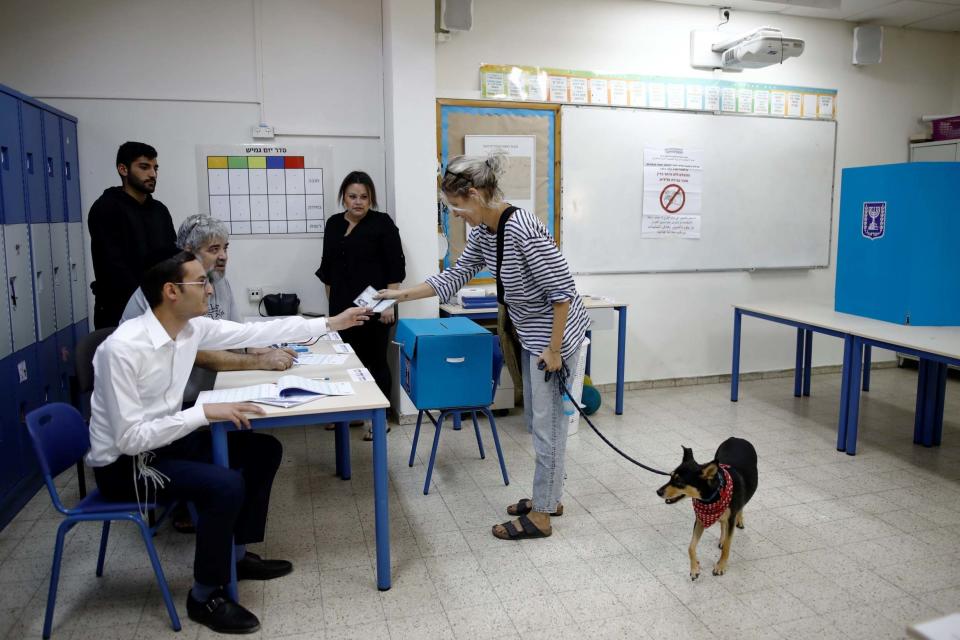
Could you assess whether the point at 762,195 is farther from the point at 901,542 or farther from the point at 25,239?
the point at 25,239

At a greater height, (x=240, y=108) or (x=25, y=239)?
(x=240, y=108)

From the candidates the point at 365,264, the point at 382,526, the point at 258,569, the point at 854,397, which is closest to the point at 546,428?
the point at 382,526

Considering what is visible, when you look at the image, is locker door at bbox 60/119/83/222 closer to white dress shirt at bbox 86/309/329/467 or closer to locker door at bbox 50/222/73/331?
locker door at bbox 50/222/73/331

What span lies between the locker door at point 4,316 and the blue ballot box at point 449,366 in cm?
179

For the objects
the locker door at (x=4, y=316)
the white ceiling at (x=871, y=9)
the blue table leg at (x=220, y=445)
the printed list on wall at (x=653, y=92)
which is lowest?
the blue table leg at (x=220, y=445)

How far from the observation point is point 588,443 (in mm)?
4117

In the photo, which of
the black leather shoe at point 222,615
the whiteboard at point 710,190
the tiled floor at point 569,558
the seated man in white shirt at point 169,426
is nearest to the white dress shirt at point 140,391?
the seated man in white shirt at point 169,426

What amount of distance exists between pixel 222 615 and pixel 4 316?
181cm

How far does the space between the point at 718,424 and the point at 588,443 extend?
988 millimetres

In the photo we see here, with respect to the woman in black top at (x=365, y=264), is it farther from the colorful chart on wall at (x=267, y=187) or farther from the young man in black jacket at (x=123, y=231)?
the young man in black jacket at (x=123, y=231)

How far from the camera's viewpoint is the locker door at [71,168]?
389 cm

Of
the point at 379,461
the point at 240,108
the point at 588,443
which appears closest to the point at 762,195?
the point at 588,443

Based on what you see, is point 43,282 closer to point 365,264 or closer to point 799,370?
point 365,264

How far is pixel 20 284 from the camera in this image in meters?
3.25
